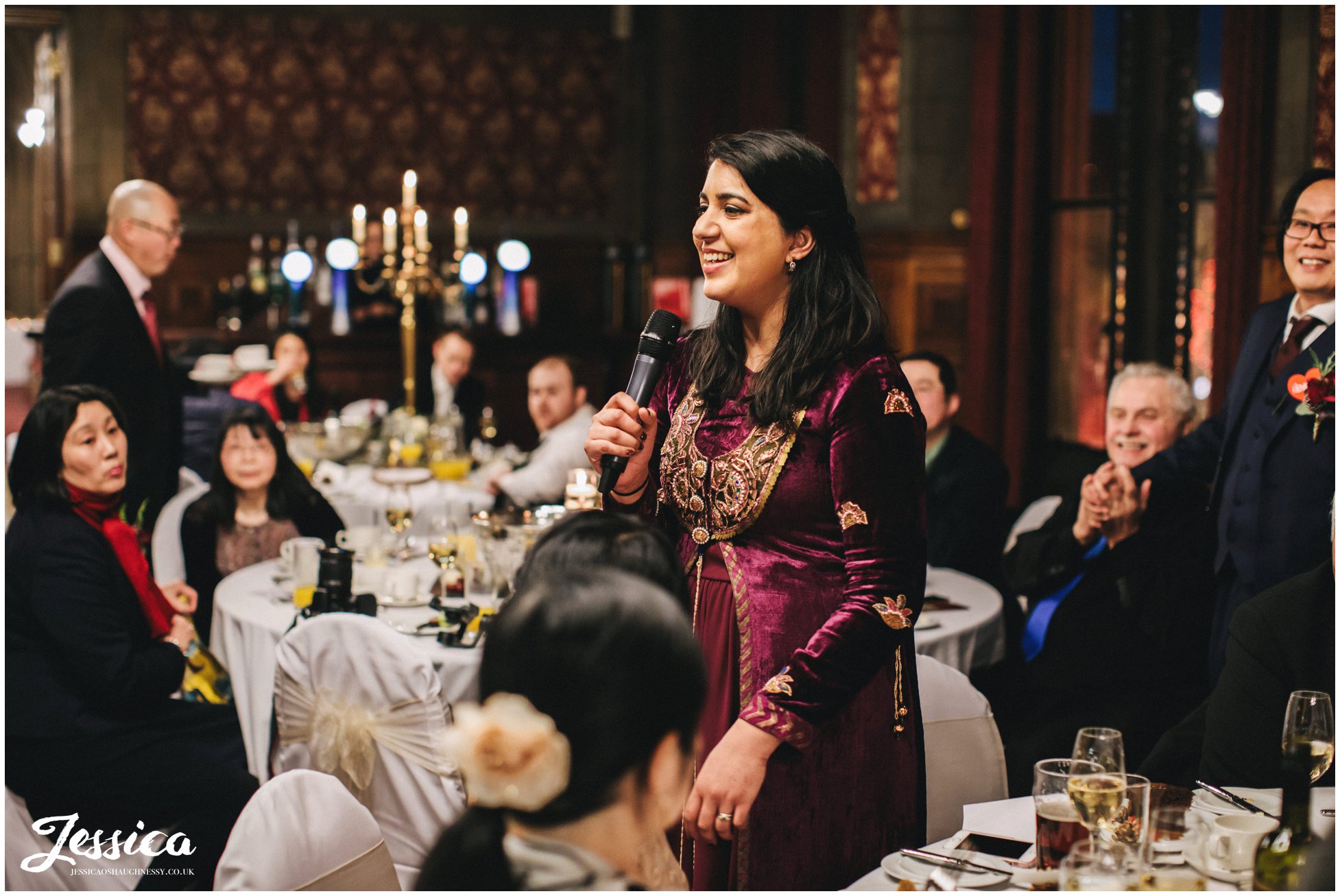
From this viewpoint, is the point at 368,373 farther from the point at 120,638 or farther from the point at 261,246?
the point at 120,638

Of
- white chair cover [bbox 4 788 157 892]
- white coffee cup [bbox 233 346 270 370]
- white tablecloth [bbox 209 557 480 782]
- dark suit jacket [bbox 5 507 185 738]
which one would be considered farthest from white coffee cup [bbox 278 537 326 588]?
white coffee cup [bbox 233 346 270 370]

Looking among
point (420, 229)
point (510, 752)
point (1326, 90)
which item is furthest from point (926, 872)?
point (420, 229)

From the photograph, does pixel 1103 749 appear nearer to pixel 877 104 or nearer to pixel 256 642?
pixel 256 642

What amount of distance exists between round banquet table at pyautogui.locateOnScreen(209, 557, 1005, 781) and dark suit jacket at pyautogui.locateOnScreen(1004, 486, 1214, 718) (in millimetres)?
179

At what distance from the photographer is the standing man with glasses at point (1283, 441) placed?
282 centimetres

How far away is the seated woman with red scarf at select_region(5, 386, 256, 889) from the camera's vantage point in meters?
2.55

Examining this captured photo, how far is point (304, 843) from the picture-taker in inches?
62.0

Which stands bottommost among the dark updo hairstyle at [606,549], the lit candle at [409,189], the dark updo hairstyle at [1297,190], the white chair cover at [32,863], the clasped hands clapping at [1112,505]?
the white chair cover at [32,863]

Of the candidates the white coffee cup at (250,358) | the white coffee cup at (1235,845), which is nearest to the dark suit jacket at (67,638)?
the white coffee cup at (1235,845)

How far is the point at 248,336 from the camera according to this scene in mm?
8883

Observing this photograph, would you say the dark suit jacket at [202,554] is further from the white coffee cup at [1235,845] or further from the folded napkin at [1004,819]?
the white coffee cup at [1235,845]

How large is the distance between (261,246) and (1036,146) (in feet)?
19.9

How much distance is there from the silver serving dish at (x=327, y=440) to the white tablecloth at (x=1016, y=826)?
4.06 metres

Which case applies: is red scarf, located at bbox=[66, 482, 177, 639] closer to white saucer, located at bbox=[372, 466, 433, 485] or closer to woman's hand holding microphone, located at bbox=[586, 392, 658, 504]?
white saucer, located at bbox=[372, 466, 433, 485]
